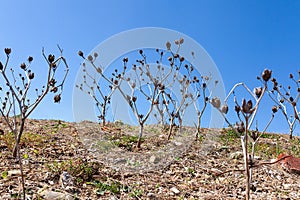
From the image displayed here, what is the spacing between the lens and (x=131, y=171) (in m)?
5.64

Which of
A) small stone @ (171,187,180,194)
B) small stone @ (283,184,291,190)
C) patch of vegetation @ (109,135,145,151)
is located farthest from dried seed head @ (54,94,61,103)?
small stone @ (283,184,291,190)

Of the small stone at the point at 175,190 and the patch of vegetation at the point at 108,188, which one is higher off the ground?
the patch of vegetation at the point at 108,188

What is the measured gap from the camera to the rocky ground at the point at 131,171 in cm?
449

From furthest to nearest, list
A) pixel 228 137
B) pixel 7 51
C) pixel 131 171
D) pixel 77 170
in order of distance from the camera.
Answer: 1. pixel 228 137
2. pixel 131 171
3. pixel 7 51
4. pixel 77 170

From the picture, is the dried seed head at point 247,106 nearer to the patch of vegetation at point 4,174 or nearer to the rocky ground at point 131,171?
the rocky ground at point 131,171

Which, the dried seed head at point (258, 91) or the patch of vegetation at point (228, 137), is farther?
the patch of vegetation at point (228, 137)

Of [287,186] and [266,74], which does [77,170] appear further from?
[287,186]

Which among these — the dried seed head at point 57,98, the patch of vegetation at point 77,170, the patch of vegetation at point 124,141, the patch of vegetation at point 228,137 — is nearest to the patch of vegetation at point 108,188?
the patch of vegetation at point 77,170

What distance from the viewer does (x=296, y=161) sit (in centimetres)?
673

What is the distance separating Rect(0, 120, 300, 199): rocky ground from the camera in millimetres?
4492

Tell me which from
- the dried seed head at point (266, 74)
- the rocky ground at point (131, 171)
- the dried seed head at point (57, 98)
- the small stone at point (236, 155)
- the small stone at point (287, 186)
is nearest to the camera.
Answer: the dried seed head at point (266, 74)

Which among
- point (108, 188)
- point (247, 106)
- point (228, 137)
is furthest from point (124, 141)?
point (247, 106)

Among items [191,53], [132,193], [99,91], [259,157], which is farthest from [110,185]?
[99,91]

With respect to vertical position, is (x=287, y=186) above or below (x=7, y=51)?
below
